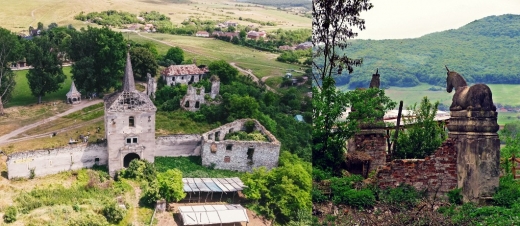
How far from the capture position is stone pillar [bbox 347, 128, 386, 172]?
5414mm

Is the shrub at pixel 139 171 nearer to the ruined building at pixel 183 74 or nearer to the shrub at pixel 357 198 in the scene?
the ruined building at pixel 183 74

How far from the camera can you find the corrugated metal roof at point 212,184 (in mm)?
7441

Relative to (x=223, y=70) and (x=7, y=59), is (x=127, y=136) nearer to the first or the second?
(x=223, y=70)

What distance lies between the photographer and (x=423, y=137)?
552cm

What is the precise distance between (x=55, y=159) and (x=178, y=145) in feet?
5.82

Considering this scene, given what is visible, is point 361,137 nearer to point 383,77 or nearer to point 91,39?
point 383,77

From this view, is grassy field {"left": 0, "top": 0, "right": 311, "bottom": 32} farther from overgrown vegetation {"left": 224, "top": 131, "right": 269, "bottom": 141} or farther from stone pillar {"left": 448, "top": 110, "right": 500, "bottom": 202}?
stone pillar {"left": 448, "top": 110, "right": 500, "bottom": 202}

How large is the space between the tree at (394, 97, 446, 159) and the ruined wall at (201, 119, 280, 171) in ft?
9.86

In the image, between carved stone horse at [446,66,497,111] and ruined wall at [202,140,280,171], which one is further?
ruined wall at [202,140,280,171]

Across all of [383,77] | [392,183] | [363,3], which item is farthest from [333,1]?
[392,183]

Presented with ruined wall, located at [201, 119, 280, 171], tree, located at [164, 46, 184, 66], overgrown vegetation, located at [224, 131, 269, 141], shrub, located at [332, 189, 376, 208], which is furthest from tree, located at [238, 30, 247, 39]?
shrub, located at [332, 189, 376, 208]

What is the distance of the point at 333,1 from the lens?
609 centimetres

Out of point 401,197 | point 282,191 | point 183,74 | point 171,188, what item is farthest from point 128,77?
point 401,197

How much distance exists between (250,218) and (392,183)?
9.24 ft
